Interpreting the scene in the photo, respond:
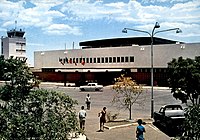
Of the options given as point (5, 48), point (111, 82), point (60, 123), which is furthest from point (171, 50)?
point (5, 48)

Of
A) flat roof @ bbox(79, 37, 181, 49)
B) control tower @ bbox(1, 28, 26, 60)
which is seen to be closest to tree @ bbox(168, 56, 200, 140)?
flat roof @ bbox(79, 37, 181, 49)

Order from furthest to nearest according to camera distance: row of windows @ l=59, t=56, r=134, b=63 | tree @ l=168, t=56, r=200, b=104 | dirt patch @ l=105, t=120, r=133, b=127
Answer: row of windows @ l=59, t=56, r=134, b=63 → tree @ l=168, t=56, r=200, b=104 → dirt patch @ l=105, t=120, r=133, b=127

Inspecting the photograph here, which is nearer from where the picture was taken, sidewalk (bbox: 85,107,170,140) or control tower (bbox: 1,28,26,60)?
sidewalk (bbox: 85,107,170,140)

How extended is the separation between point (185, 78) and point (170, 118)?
4965 millimetres

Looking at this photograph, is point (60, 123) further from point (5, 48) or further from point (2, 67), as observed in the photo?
point (5, 48)

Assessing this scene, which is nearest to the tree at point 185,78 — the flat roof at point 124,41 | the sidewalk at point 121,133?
the sidewalk at point 121,133

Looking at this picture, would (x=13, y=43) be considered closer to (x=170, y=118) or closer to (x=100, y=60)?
(x=100, y=60)

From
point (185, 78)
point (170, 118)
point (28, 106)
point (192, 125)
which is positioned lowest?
point (170, 118)

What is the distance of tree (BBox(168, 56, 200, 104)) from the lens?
23.8 meters

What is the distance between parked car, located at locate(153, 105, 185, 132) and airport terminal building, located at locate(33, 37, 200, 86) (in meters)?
40.1

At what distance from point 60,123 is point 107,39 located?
73989mm

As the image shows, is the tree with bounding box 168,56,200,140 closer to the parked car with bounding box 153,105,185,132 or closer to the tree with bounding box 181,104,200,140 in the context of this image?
the parked car with bounding box 153,105,185,132

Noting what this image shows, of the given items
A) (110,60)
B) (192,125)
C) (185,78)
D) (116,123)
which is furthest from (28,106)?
(110,60)

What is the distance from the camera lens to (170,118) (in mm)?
19766
